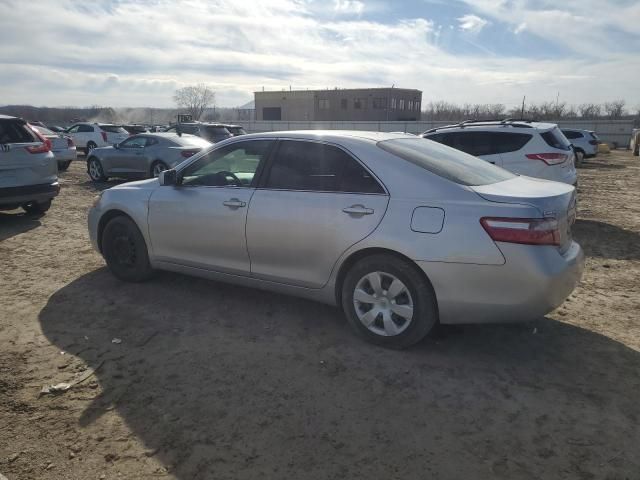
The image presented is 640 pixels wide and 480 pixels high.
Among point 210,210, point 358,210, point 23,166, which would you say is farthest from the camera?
point 23,166

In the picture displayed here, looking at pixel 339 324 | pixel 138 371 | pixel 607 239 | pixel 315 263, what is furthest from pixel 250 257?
pixel 607 239

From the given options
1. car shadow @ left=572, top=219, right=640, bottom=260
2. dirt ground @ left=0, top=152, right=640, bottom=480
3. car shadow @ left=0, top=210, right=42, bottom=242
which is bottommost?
dirt ground @ left=0, top=152, right=640, bottom=480

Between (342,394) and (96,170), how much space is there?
41.8 ft

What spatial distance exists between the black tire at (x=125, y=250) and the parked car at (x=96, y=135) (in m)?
19.0

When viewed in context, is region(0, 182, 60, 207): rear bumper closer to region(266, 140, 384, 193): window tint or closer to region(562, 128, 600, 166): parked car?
region(266, 140, 384, 193): window tint

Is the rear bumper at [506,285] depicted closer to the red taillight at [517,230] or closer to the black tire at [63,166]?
the red taillight at [517,230]

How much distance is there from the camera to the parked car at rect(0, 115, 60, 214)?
24.4 ft

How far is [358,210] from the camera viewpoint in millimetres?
3781

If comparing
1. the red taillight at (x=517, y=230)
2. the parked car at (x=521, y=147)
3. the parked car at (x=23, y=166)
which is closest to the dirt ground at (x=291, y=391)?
the red taillight at (x=517, y=230)

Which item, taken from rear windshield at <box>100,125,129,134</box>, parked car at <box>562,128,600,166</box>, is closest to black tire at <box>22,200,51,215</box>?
rear windshield at <box>100,125,129,134</box>

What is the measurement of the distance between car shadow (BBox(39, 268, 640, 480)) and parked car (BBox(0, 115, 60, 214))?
12.7 feet

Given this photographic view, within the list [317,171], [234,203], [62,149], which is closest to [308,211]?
[317,171]

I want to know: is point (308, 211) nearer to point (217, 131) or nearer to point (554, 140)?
point (554, 140)

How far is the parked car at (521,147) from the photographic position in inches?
330
